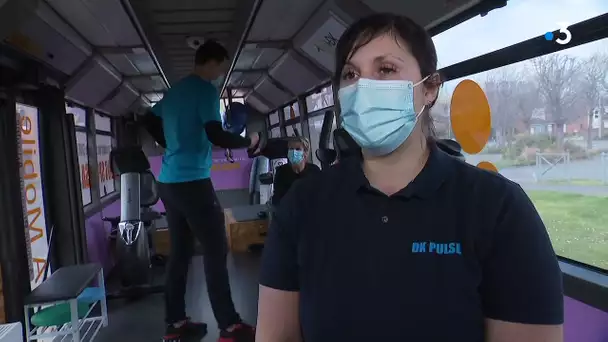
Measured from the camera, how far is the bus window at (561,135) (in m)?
1.94

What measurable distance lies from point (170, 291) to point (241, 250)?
328cm

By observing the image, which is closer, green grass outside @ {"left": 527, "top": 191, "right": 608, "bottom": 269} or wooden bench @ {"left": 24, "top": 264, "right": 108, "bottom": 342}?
green grass outside @ {"left": 527, "top": 191, "right": 608, "bottom": 269}

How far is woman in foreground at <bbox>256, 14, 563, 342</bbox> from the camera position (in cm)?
90

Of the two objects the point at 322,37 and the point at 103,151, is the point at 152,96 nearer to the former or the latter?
the point at 103,151

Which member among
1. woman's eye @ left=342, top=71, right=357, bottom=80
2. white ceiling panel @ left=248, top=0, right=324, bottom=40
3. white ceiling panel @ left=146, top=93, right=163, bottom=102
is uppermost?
white ceiling panel @ left=248, top=0, right=324, bottom=40

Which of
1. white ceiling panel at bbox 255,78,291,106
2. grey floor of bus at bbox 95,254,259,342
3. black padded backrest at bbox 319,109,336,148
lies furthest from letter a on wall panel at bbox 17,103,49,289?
white ceiling panel at bbox 255,78,291,106

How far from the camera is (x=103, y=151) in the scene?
24.5 feet

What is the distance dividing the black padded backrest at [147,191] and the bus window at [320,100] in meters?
2.06

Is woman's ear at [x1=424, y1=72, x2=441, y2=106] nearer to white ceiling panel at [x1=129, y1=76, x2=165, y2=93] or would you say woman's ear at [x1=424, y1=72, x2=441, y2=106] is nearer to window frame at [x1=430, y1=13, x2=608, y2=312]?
window frame at [x1=430, y1=13, x2=608, y2=312]

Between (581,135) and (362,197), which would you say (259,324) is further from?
(581,135)

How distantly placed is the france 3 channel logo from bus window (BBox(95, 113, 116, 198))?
5899 mm

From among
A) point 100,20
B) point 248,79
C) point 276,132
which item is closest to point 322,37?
point 100,20

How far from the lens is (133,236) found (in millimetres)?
4812

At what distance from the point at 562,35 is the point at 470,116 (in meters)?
0.87
